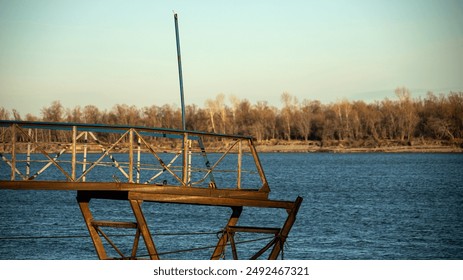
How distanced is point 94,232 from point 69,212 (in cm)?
3916

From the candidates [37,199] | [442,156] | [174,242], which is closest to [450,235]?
[174,242]

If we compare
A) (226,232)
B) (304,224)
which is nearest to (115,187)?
(226,232)

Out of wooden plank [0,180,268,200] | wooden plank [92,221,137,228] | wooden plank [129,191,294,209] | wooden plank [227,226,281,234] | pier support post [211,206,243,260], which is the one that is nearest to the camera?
wooden plank [0,180,268,200]

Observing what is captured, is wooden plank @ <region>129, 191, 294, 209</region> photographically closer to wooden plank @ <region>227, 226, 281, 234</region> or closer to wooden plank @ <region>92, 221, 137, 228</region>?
wooden plank @ <region>227, 226, 281, 234</region>

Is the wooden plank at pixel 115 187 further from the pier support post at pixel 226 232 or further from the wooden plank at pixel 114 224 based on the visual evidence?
the wooden plank at pixel 114 224

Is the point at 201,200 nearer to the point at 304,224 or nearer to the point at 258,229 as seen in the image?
the point at 258,229

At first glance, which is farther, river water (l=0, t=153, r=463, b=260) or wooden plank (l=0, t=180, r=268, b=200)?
river water (l=0, t=153, r=463, b=260)

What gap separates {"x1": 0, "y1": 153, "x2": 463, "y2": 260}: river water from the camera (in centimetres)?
4397

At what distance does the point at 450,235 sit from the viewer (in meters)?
52.3

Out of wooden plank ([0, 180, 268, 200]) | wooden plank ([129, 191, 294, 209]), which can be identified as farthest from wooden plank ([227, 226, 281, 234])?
wooden plank ([0, 180, 268, 200])

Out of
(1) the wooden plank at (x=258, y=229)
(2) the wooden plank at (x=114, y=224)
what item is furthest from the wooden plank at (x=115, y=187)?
(2) the wooden plank at (x=114, y=224)

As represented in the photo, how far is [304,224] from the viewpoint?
181 ft

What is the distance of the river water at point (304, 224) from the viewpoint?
4397cm

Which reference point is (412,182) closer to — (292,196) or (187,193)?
(292,196)
